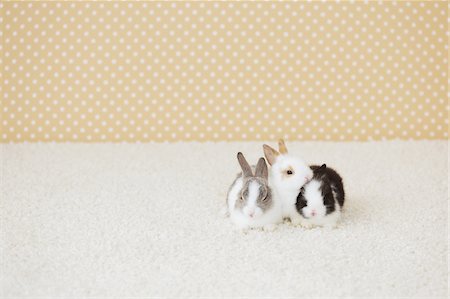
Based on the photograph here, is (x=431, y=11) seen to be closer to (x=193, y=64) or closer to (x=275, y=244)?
(x=193, y=64)

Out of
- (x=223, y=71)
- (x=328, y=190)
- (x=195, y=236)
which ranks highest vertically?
(x=223, y=71)

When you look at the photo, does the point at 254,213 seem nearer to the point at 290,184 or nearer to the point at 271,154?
the point at 290,184

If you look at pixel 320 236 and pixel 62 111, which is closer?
pixel 320 236

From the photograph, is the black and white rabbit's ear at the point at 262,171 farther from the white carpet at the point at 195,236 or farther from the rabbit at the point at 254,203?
the white carpet at the point at 195,236

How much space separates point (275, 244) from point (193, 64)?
141cm

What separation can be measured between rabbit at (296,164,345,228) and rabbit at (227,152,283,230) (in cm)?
8

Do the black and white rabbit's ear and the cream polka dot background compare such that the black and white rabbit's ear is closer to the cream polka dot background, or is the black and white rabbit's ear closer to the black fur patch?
the black fur patch

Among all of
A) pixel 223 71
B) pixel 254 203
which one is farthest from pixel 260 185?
pixel 223 71

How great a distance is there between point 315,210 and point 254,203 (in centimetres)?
18

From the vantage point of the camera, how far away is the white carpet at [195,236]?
1333 mm

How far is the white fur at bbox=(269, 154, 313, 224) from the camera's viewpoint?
164 cm

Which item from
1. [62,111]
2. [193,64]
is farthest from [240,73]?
[62,111]

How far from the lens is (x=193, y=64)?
107 inches

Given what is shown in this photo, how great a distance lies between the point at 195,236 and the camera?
160 centimetres
